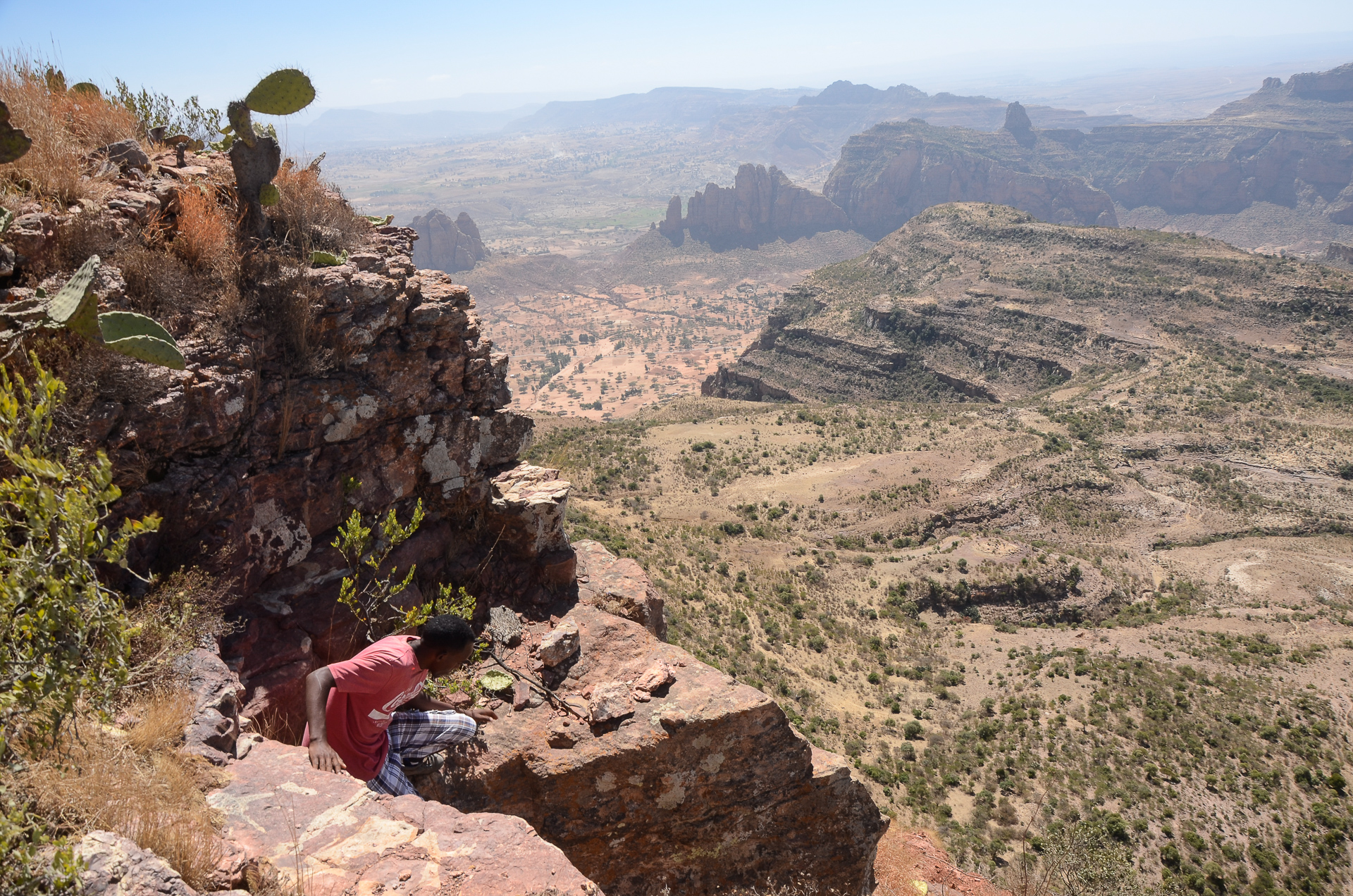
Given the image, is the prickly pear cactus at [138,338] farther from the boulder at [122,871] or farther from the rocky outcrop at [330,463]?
the boulder at [122,871]

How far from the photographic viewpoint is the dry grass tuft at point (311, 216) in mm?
8469

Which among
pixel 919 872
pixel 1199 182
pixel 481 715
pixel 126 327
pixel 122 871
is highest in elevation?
pixel 1199 182

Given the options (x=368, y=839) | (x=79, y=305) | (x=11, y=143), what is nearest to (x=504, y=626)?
(x=368, y=839)

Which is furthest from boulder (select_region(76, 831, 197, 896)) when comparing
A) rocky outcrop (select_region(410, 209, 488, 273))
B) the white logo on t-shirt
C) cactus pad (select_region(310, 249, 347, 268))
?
rocky outcrop (select_region(410, 209, 488, 273))

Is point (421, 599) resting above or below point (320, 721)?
below

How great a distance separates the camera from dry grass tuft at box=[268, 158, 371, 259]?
847cm

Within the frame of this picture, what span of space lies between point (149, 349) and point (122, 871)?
4.01 metres

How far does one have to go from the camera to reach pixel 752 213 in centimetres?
18300

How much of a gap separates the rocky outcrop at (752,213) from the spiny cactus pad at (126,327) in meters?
185

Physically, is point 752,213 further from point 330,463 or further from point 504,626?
point 330,463

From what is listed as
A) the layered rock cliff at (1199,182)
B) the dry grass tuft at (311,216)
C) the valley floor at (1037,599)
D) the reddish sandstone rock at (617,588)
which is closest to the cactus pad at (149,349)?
the dry grass tuft at (311,216)

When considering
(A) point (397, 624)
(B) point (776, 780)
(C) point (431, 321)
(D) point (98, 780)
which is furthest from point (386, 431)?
(B) point (776, 780)

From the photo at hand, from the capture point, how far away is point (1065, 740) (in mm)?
20719

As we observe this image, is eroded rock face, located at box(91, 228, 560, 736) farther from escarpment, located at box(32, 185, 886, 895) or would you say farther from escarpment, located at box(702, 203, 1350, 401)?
escarpment, located at box(702, 203, 1350, 401)
